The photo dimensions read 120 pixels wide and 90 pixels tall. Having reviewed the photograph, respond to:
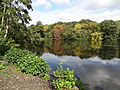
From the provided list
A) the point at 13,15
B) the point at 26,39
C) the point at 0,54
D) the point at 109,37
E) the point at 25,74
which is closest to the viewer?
the point at 25,74

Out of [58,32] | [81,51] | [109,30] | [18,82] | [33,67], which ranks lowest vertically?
[81,51]

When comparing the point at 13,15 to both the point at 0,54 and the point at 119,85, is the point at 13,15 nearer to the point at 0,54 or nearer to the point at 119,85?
the point at 0,54

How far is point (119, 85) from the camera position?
11.0 metres

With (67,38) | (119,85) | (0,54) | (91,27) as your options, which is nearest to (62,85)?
(119,85)

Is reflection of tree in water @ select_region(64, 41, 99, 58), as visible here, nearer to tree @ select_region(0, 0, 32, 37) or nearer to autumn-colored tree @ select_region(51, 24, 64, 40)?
tree @ select_region(0, 0, 32, 37)

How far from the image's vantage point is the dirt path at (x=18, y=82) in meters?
6.95

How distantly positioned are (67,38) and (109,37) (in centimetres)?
2267

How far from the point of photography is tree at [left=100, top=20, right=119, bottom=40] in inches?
3007

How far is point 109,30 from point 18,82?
75.5m

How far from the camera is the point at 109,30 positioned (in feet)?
252

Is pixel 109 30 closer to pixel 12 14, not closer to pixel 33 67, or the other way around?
pixel 12 14

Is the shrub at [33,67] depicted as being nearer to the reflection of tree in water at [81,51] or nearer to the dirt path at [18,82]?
the dirt path at [18,82]

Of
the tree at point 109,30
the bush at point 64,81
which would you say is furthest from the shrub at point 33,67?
the tree at point 109,30

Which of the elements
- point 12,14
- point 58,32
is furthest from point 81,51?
point 58,32
